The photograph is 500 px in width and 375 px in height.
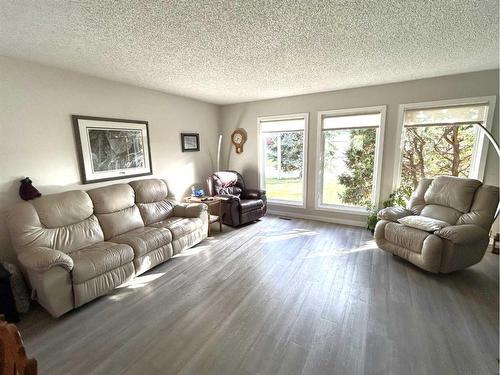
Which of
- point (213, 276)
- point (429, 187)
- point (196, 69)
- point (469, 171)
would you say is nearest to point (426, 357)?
point (213, 276)

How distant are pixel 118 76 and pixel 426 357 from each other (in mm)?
4235

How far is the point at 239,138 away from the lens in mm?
5133

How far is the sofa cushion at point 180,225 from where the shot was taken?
307 cm

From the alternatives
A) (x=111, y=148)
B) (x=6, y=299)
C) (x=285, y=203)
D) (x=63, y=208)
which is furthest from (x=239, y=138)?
(x=6, y=299)

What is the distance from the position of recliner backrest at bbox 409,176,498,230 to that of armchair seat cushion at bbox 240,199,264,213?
7.94ft

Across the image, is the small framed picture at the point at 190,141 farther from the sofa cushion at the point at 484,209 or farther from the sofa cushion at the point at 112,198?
the sofa cushion at the point at 484,209

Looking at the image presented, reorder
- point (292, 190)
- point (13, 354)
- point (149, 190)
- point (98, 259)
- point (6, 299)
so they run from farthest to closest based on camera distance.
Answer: point (292, 190) → point (149, 190) → point (98, 259) → point (6, 299) → point (13, 354)

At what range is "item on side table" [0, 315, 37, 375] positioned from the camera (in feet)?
1.85

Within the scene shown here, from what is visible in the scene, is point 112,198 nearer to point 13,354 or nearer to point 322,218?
point 13,354

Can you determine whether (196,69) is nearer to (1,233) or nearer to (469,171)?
(1,233)

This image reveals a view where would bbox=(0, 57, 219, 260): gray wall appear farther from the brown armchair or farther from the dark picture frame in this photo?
the brown armchair

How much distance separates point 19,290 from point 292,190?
165 inches

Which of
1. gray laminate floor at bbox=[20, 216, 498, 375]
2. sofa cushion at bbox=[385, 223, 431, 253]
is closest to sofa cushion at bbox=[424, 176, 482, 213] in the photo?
sofa cushion at bbox=[385, 223, 431, 253]

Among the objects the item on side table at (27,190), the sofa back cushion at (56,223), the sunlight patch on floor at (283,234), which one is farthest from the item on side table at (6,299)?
the sunlight patch on floor at (283,234)
